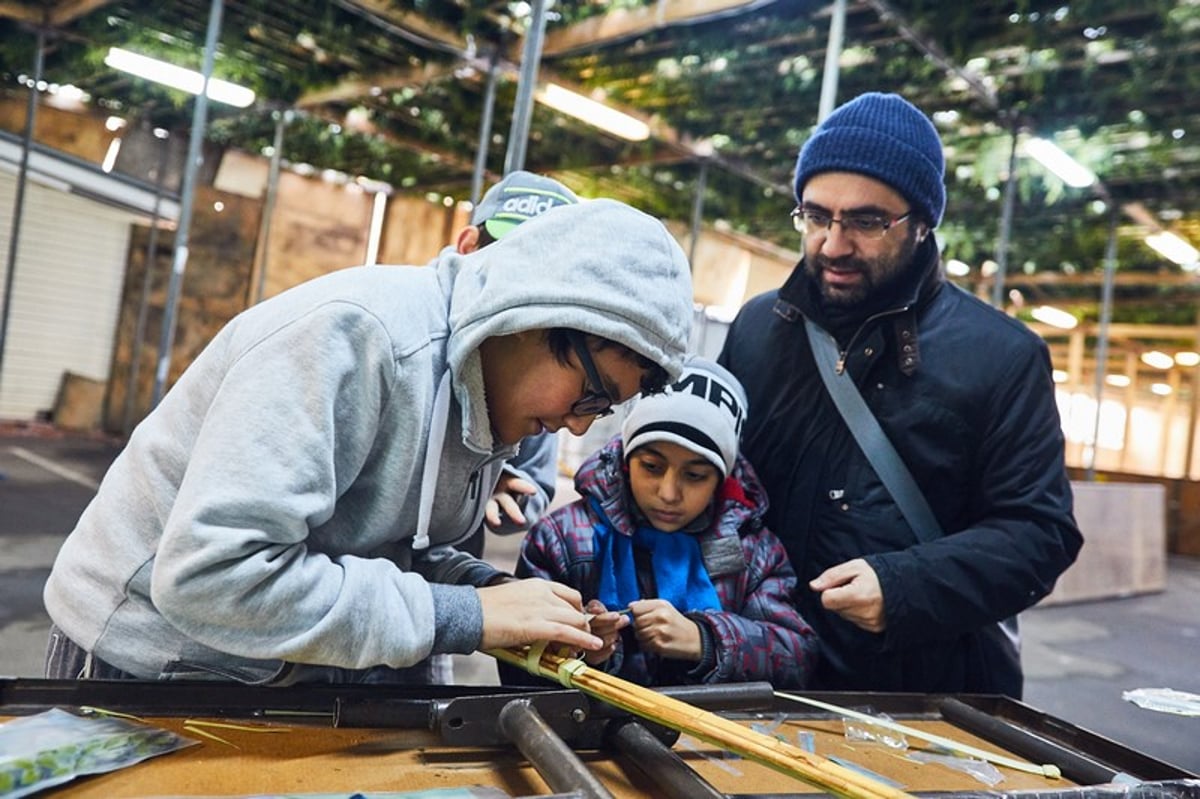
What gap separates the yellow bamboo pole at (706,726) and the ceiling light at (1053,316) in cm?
1516

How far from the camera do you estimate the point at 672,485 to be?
1.94 m

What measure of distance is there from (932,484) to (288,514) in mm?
1353

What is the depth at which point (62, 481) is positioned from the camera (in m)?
8.10

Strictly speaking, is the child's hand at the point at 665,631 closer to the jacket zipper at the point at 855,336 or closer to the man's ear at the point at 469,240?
Result: the jacket zipper at the point at 855,336

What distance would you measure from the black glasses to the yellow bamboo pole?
0.36 metres

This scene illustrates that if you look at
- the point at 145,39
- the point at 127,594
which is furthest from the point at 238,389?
the point at 145,39

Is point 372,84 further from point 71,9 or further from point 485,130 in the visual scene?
point 71,9

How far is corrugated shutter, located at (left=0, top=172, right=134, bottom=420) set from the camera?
11.0 m

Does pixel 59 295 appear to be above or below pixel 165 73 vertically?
below

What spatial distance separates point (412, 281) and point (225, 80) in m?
8.98

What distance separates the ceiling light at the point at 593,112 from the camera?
25.0 feet

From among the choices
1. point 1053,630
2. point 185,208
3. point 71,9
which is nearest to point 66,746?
point 185,208

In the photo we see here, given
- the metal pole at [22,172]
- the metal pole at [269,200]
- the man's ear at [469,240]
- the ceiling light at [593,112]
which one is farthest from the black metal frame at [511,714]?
the metal pole at [269,200]

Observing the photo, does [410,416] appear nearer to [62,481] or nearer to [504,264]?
[504,264]
